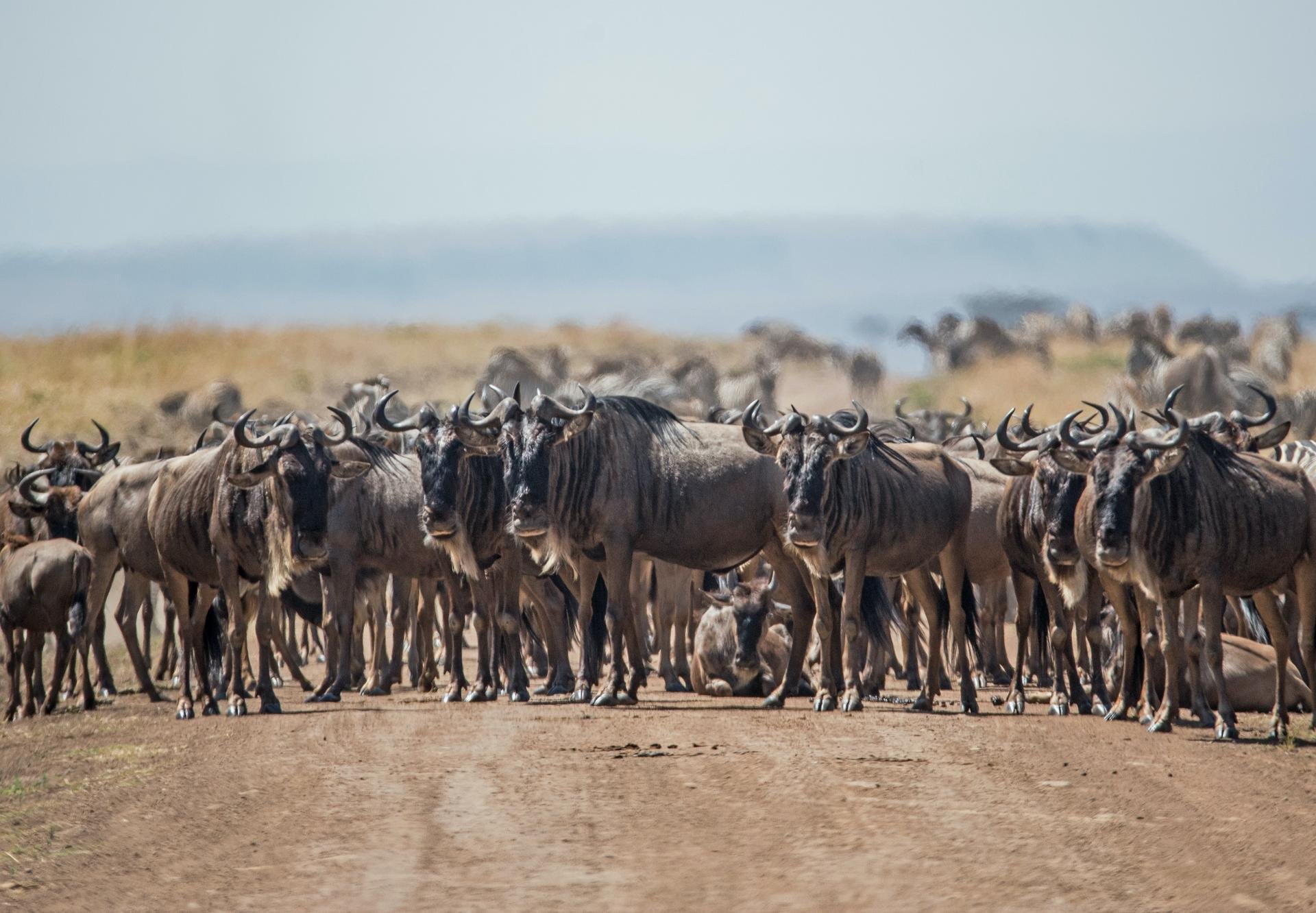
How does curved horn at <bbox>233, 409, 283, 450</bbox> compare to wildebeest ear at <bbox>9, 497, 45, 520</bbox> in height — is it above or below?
above

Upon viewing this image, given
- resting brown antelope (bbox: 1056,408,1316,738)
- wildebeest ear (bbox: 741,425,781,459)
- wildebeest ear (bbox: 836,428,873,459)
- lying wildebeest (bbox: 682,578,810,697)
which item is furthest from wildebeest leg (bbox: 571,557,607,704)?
resting brown antelope (bbox: 1056,408,1316,738)

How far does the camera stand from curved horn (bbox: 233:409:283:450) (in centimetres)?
1317

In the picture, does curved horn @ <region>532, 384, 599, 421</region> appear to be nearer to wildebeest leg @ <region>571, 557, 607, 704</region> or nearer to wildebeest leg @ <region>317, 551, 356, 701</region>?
wildebeest leg @ <region>571, 557, 607, 704</region>

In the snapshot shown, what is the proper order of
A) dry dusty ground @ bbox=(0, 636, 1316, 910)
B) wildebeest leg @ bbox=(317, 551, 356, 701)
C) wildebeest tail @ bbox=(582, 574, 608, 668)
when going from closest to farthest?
dry dusty ground @ bbox=(0, 636, 1316, 910)
wildebeest leg @ bbox=(317, 551, 356, 701)
wildebeest tail @ bbox=(582, 574, 608, 668)

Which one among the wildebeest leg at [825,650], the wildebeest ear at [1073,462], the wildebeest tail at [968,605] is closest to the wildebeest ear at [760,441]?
the wildebeest leg at [825,650]

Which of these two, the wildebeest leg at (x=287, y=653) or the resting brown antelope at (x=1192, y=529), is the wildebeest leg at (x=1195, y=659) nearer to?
the resting brown antelope at (x=1192, y=529)

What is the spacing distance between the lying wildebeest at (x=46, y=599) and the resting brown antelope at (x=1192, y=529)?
9009 mm

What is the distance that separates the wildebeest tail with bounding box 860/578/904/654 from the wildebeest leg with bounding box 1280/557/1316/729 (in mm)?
3818

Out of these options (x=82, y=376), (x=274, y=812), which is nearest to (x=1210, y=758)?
(x=274, y=812)

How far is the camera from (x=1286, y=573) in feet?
37.4

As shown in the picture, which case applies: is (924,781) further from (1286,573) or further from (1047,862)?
(1286,573)

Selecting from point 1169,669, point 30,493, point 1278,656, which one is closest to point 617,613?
point 1169,669

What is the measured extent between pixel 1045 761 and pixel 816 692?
14.4 feet

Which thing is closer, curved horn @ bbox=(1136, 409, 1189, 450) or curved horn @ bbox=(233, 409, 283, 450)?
curved horn @ bbox=(1136, 409, 1189, 450)
